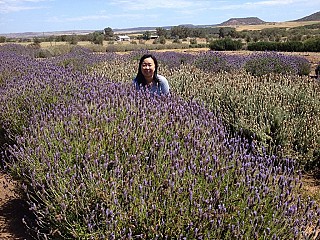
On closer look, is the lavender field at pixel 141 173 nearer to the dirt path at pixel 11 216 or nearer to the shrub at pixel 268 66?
the dirt path at pixel 11 216

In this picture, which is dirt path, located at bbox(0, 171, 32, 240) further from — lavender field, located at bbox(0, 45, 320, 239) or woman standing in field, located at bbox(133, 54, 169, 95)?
woman standing in field, located at bbox(133, 54, 169, 95)

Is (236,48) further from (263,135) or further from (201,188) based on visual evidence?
(201,188)

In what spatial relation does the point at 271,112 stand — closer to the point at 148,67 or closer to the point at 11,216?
the point at 148,67

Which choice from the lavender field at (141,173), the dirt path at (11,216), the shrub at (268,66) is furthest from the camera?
the shrub at (268,66)

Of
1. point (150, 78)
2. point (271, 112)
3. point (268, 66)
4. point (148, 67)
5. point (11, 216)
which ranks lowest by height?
point (11, 216)

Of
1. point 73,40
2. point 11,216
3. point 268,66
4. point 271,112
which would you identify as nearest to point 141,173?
point 11,216

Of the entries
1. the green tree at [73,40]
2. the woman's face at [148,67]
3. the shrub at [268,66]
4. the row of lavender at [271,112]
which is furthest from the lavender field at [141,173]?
the green tree at [73,40]

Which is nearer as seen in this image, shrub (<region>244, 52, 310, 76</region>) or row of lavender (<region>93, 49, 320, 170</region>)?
row of lavender (<region>93, 49, 320, 170</region>)

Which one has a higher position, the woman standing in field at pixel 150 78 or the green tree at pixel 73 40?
the green tree at pixel 73 40

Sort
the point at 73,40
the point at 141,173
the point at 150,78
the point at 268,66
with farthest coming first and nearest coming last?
the point at 73,40 < the point at 268,66 < the point at 150,78 < the point at 141,173

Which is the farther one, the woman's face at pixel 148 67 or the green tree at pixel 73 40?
the green tree at pixel 73 40

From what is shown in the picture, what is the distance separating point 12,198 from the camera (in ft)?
12.5

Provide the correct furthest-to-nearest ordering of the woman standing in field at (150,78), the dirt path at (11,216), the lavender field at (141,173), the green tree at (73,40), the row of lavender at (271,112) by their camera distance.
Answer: the green tree at (73,40) → the woman standing in field at (150,78) → the row of lavender at (271,112) → the dirt path at (11,216) → the lavender field at (141,173)

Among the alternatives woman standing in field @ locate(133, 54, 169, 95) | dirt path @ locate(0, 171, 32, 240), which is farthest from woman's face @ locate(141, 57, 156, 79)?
dirt path @ locate(0, 171, 32, 240)
